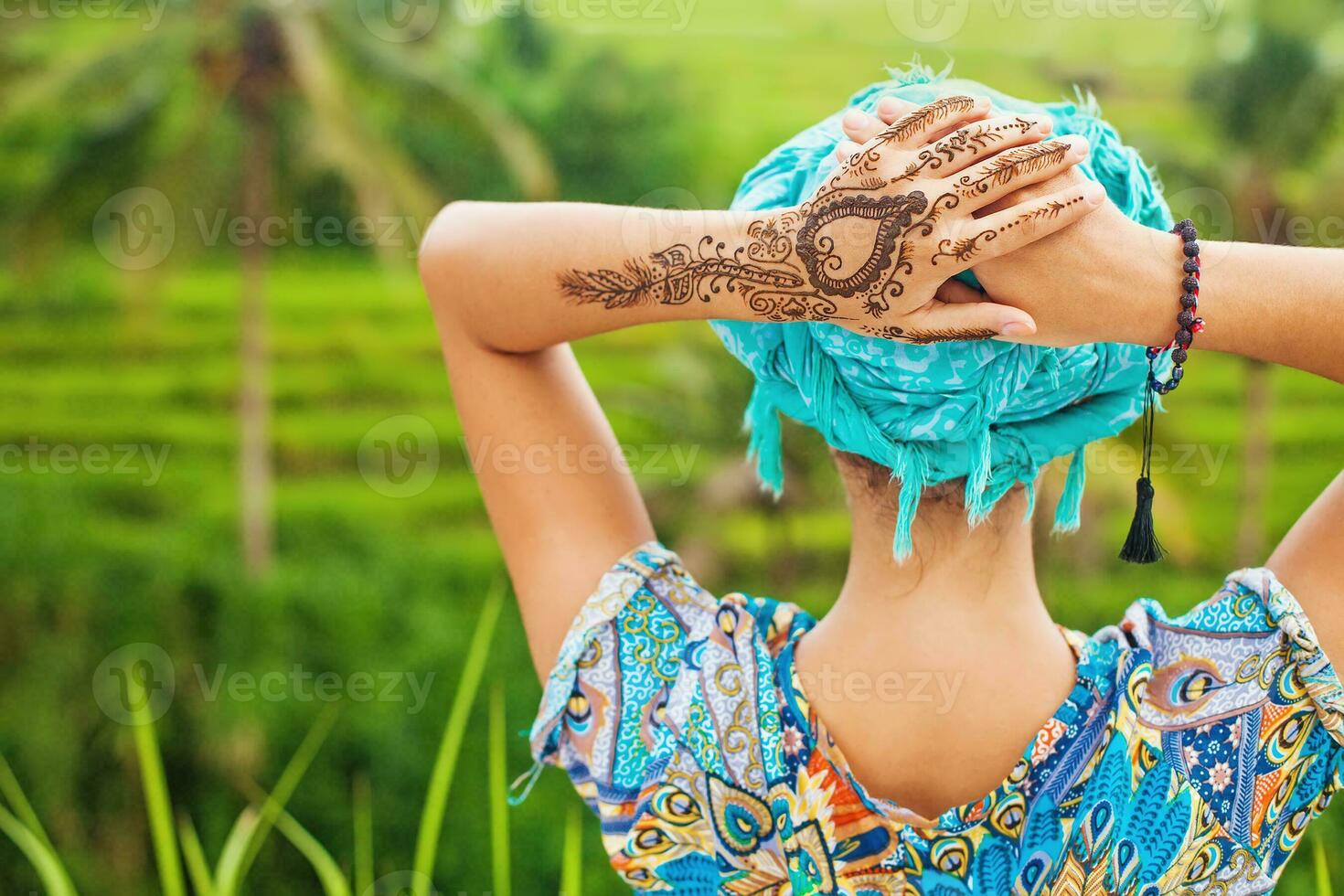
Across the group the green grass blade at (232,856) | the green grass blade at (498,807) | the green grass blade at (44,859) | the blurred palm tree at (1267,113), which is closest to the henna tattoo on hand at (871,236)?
the green grass blade at (498,807)

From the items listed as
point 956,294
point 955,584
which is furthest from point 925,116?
point 955,584

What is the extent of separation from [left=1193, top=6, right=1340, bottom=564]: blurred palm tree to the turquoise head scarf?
590 cm

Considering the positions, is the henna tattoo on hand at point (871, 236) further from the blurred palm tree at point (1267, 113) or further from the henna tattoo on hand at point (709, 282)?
the blurred palm tree at point (1267, 113)

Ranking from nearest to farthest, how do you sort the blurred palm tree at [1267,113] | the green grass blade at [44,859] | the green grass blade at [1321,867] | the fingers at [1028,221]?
the fingers at [1028,221]
the green grass blade at [1321,867]
the green grass blade at [44,859]
the blurred palm tree at [1267,113]

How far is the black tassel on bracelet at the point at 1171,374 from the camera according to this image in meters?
0.70

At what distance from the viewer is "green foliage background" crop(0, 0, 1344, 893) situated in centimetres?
642

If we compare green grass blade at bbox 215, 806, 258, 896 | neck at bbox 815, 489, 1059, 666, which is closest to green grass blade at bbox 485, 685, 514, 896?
green grass blade at bbox 215, 806, 258, 896

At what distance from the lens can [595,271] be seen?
802 mm

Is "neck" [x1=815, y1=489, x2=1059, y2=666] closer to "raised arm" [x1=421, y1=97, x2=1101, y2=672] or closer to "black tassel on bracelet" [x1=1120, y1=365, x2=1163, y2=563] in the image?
"black tassel on bracelet" [x1=1120, y1=365, x2=1163, y2=563]

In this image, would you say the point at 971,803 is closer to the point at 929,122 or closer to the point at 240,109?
the point at 929,122

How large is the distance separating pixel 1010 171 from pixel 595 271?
27 centimetres

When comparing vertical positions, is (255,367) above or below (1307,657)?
above

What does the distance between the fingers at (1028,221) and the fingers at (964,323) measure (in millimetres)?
32

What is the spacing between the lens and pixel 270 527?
7.10 meters
